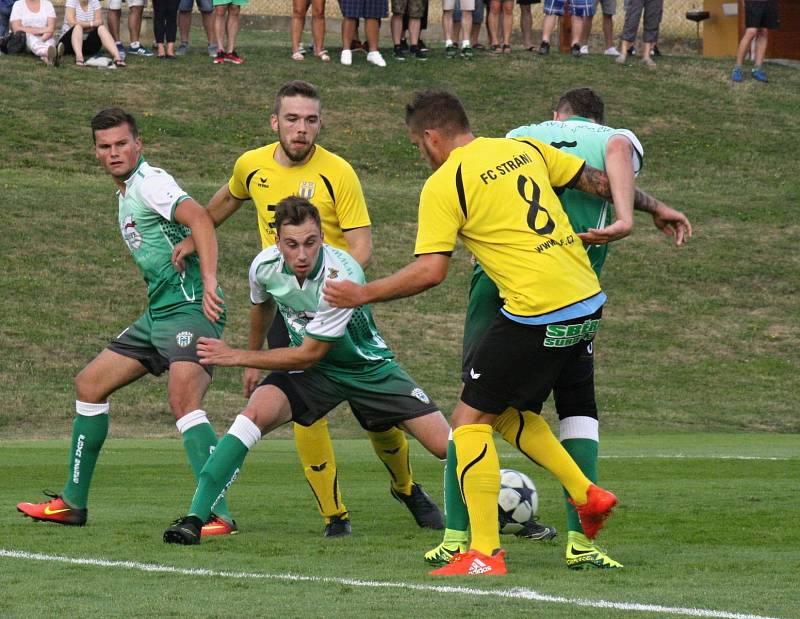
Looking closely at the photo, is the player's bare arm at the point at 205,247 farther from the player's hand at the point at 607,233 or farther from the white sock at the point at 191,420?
the player's hand at the point at 607,233

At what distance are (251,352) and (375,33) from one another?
21.6 metres

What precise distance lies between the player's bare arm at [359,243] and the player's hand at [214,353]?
132 centimetres

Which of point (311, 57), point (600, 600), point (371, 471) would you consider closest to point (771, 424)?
point (371, 471)

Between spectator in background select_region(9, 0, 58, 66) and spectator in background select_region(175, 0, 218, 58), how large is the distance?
2371mm

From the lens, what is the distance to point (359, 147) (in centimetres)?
2819

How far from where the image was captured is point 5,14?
2655 centimetres

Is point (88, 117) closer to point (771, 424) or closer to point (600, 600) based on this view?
point (771, 424)

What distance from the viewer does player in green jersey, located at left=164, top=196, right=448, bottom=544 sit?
7.23 metres

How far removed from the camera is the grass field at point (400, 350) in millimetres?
6199

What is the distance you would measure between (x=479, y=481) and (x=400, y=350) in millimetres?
14123

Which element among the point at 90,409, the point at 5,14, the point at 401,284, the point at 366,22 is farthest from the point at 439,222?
the point at 5,14

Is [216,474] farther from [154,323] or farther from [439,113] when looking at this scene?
[439,113]

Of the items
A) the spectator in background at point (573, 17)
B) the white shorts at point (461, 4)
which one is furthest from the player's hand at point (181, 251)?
the spectator in background at point (573, 17)

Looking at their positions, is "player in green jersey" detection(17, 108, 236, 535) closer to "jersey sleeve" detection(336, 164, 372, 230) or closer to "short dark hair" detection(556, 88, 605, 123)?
"jersey sleeve" detection(336, 164, 372, 230)
